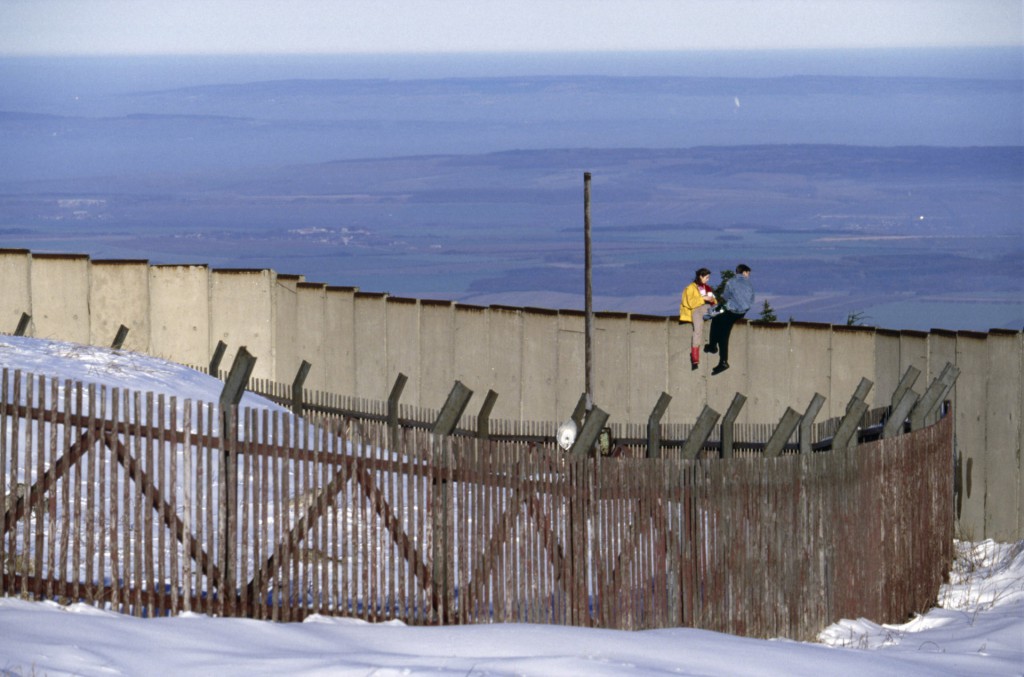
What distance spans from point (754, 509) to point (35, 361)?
947 cm

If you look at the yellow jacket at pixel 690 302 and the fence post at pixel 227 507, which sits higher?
the yellow jacket at pixel 690 302

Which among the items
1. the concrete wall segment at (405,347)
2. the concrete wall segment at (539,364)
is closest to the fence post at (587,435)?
the concrete wall segment at (539,364)

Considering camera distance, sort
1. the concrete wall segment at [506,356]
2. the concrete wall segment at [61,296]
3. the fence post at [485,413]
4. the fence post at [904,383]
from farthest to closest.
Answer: the concrete wall segment at [61,296] < the concrete wall segment at [506,356] < the fence post at [485,413] < the fence post at [904,383]

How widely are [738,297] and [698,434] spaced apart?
9652 mm

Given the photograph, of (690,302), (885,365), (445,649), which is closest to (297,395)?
(690,302)

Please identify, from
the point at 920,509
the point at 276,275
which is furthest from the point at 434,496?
the point at 276,275

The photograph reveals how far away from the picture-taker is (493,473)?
39.9 ft

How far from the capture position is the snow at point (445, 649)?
408 inches

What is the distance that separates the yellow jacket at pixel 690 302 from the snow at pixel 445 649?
874 centimetres

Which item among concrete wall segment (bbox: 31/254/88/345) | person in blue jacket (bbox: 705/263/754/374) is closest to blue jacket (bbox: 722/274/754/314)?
person in blue jacket (bbox: 705/263/754/374)

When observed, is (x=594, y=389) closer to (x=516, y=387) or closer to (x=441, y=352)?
(x=516, y=387)

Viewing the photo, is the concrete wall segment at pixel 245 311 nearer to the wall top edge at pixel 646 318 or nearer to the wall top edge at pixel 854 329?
the wall top edge at pixel 646 318

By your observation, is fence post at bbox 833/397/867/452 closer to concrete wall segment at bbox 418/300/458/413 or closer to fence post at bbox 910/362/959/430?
fence post at bbox 910/362/959/430

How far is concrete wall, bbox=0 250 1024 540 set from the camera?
63.1 feet
